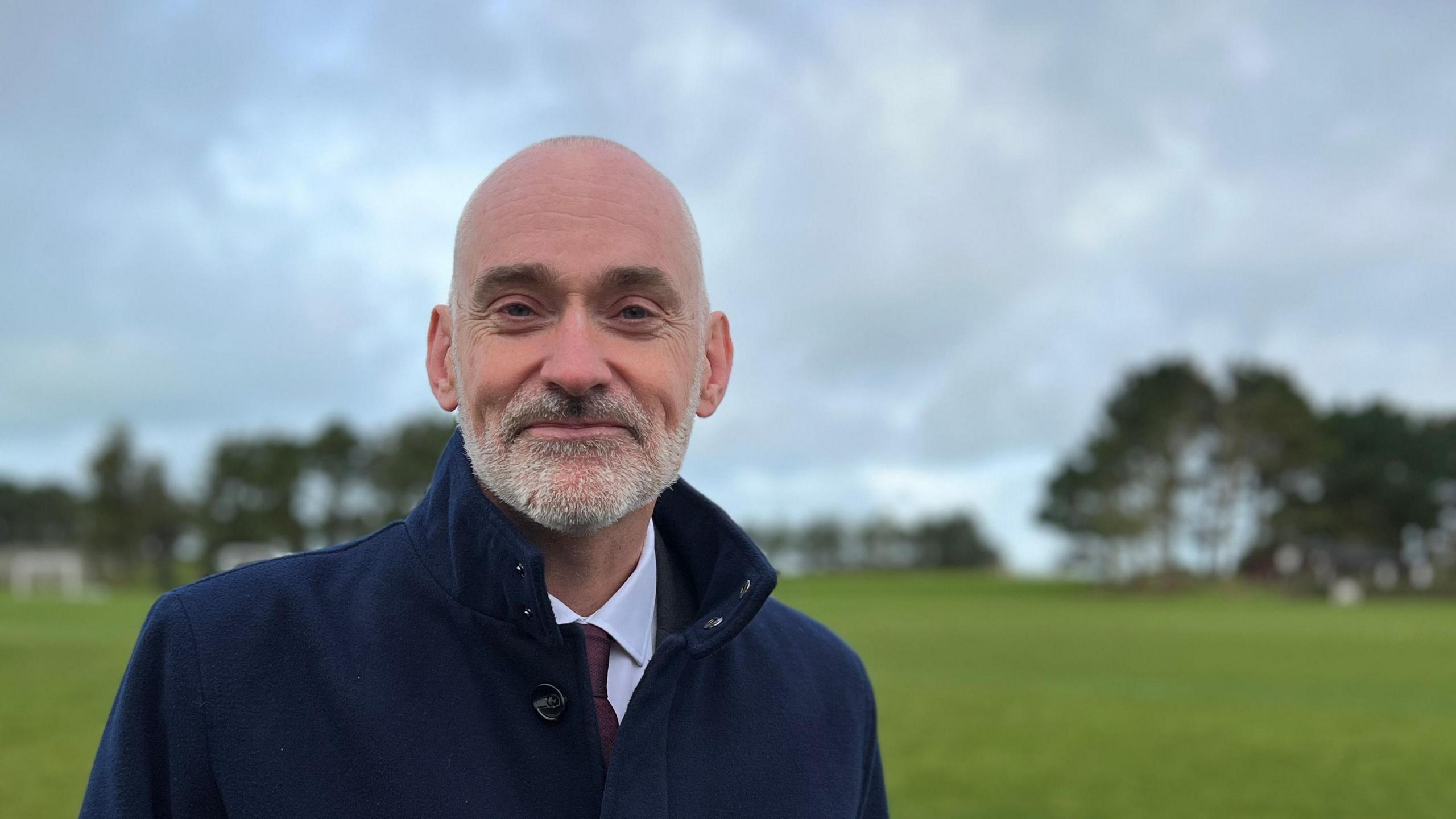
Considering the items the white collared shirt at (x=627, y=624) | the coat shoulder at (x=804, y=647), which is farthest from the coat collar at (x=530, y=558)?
the coat shoulder at (x=804, y=647)

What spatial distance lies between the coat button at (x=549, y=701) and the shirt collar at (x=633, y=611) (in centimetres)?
13

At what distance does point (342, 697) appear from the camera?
2.29 meters

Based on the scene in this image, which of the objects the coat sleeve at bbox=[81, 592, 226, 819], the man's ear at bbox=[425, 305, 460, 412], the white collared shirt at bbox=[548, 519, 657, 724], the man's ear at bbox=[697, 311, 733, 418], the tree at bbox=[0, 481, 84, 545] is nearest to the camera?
the coat sleeve at bbox=[81, 592, 226, 819]

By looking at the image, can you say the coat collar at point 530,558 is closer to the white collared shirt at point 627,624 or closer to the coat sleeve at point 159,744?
the white collared shirt at point 627,624

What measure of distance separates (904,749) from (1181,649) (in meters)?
22.4

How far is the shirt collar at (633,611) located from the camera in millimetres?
2474

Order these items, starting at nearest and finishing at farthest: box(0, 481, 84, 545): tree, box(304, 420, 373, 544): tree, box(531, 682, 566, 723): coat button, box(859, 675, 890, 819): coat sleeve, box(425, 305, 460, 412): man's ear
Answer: box(531, 682, 566, 723): coat button → box(425, 305, 460, 412): man's ear → box(859, 675, 890, 819): coat sleeve → box(304, 420, 373, 544): tree → box(0, 481, 84, 545): tree

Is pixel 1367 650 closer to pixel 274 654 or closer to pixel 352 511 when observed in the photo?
pixel 274 654

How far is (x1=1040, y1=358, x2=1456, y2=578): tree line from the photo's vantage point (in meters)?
97.4

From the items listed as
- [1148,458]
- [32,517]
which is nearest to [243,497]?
[32,517]

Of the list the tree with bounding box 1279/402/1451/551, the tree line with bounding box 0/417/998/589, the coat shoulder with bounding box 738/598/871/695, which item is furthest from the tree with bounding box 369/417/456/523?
the coat shoulder with bounding box 738/598/871/695

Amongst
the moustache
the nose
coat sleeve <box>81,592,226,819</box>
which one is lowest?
coat sleeve <box>81,592,226,819</box>

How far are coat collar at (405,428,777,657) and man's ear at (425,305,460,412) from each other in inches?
3.8

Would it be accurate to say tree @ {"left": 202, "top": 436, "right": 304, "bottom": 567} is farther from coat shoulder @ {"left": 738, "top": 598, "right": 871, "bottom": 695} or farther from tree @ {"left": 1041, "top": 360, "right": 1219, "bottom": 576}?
coat shoulder @ {"left": 738, "top": 598, "right": 871, "bottom": 695}
